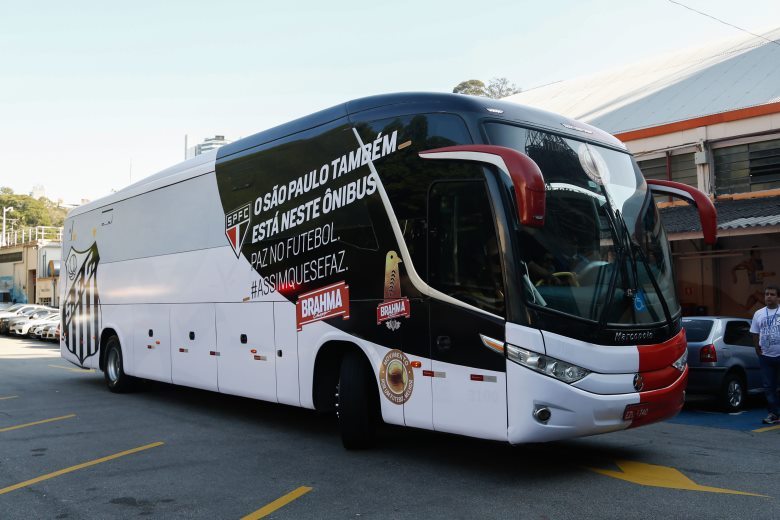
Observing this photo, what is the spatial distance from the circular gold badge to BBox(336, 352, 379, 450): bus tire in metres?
0.35

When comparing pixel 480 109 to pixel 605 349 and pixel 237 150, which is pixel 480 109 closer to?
pixel 605 349

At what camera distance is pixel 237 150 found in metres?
10.5

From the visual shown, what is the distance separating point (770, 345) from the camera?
10125mm

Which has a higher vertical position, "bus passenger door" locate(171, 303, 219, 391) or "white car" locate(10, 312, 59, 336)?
"bus passenger door" locate(171, 303, 219, 391)

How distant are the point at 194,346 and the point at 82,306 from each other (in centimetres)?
504

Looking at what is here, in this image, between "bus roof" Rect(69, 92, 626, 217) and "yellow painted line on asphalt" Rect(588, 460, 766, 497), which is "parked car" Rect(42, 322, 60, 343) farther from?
"yellow painted line on asphalt" Rect(588, 460, 766, 497)

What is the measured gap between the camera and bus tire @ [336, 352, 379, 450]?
8031 millimetres

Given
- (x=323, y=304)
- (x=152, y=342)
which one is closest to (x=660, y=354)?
(x=323, y=304)

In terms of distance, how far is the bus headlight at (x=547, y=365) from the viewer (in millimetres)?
6359

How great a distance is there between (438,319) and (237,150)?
184 inches

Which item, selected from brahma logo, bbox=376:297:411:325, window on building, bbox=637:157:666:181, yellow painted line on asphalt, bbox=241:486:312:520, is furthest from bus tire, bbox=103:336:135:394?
window on building, bbox=637:157:666:181

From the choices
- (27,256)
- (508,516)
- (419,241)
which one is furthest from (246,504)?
(27,256)

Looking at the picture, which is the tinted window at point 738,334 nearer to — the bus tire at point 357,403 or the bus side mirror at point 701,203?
the bus side mirror at point 701,203

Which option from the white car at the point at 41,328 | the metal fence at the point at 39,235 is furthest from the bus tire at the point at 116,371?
the metal fence at the point at 39,235
